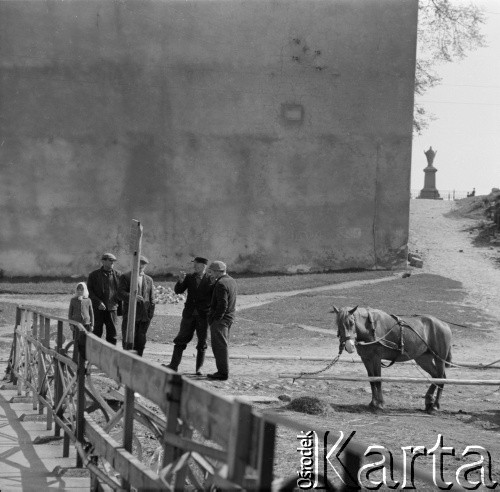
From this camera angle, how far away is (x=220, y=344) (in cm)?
1523

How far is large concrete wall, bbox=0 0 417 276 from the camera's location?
32312mm

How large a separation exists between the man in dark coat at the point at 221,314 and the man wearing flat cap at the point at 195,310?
0.92 ft

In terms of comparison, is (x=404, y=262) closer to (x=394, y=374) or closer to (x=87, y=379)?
(x=394, y=374)

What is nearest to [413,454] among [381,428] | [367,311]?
[381,428]

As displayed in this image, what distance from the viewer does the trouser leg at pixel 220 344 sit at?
15.2 metres

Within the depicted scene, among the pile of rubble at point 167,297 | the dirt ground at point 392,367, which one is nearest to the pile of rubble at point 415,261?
the dirt ground at point 392,367

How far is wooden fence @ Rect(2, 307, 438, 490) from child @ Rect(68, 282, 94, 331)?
3.69 metres

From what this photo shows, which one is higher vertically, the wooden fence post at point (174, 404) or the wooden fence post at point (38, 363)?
the wooden fence post at point (174, 404)

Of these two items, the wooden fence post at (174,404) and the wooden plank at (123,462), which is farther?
the wooden plank at (123,462)

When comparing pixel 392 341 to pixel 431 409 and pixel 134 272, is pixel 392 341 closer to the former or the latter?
pixel 431 409

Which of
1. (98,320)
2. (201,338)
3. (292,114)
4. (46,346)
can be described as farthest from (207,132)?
(46,346)

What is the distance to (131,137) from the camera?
1291 inches

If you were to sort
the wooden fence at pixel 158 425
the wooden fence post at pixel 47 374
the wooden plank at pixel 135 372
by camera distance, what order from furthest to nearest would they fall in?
the wooden fence post at pixel 47 374, the wooden plank at pixel 135 372, the wooden fence at pixel 158 425

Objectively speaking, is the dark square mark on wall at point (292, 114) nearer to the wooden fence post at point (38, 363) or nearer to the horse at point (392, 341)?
the horse at point (392, 341)
